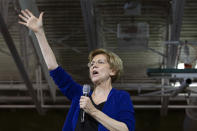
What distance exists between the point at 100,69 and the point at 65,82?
16 cm

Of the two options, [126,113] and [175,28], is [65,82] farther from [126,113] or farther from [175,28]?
[175,28]

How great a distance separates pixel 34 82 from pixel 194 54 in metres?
3.81

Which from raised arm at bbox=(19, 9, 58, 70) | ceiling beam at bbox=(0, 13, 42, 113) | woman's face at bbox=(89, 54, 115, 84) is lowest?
ceiling beam at bbox=(0, 13, 42, 113)

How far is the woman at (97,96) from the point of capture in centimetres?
138

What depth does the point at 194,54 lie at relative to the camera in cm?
640

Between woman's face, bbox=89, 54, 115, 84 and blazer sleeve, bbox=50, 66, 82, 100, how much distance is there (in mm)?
87

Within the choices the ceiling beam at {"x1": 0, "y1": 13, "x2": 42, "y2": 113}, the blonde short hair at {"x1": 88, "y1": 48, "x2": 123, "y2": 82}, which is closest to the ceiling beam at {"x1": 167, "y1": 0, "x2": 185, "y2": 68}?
the ceiling beam at {"x1": 0, "y1": 13, "x2": 42, "y2": 113}

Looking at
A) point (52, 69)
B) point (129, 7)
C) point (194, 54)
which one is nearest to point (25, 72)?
point (129, 7)

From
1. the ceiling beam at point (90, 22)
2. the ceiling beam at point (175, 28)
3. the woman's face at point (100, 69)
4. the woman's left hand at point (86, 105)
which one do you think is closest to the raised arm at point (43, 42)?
the woman's face at point (100, 69)

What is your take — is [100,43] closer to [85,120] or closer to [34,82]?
[34,82]

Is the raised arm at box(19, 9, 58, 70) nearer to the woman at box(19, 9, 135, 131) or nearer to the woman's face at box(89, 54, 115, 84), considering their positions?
the woman at box(19, 9, 135, 131)

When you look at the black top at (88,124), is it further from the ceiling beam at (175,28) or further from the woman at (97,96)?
the ceiling beam at (175,28)

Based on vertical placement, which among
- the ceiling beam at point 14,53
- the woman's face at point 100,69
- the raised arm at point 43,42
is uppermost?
the raised arm at point 43,42

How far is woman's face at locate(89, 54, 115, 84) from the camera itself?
5.23 ft
